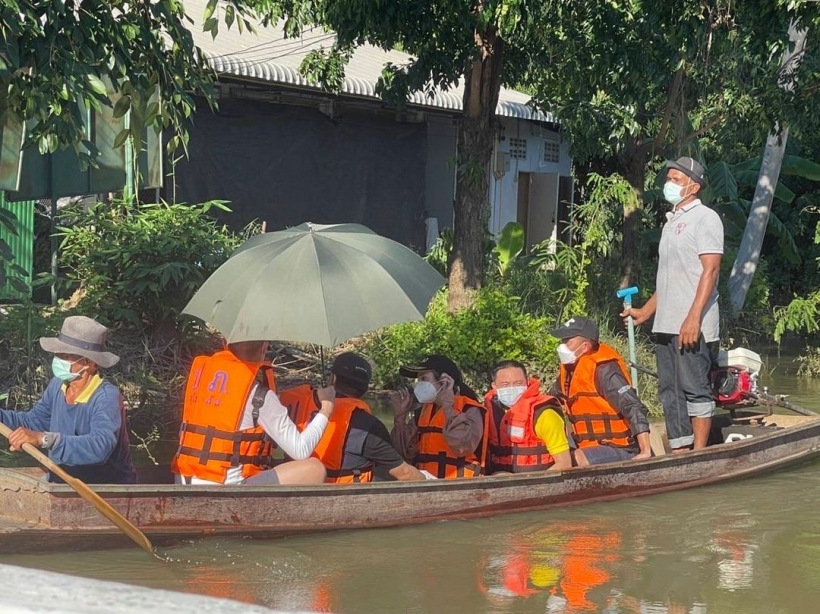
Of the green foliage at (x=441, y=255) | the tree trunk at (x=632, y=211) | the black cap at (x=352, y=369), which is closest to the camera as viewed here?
the black cap at (x=352, y=369)

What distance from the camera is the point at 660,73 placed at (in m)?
9.84

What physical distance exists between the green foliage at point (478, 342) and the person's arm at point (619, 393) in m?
2.99

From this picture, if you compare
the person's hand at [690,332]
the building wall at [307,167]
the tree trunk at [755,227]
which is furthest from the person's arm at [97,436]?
the tree trunk at [755,227]

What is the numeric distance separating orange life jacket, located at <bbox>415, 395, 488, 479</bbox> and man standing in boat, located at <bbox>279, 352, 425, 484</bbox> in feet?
1.23

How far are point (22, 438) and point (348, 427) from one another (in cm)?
171

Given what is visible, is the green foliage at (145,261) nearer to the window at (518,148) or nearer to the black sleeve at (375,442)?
the black sleeve at (375,442)

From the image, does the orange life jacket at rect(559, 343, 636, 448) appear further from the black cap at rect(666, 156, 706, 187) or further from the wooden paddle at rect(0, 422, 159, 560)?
the wooden paddle at rect(0, 422, 159, 560)

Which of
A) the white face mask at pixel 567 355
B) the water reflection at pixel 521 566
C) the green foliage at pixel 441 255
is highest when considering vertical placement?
the green foliage at pixel 441 255

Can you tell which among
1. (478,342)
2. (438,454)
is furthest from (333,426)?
(478,342)

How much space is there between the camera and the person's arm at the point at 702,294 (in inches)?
293

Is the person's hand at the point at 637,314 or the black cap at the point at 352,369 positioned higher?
the person's hand at the point at 637,314

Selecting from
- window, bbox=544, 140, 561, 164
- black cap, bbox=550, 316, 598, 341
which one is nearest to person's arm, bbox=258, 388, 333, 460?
black cap, bbox=550, 316, 598, 341

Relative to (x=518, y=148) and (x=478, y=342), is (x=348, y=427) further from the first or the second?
(x=518, y=148)

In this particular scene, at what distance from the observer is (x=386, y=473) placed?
6715 mm
